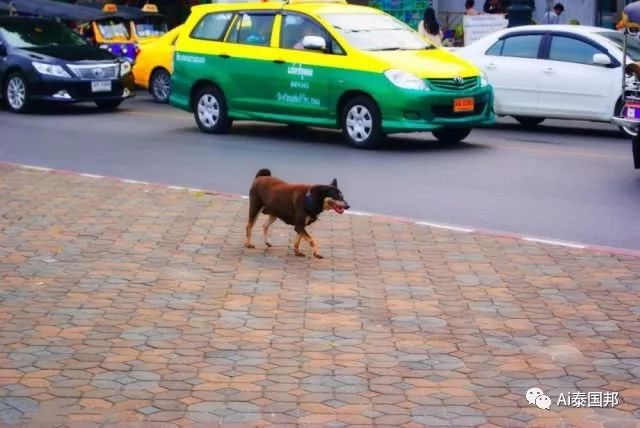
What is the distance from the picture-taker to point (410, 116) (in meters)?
15.6

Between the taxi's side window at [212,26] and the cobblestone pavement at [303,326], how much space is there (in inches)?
271

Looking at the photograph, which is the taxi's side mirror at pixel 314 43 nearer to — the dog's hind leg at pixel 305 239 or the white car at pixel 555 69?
the white car at pixel 555 69

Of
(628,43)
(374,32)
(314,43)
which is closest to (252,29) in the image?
(314,43)

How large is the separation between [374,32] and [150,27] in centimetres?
1104

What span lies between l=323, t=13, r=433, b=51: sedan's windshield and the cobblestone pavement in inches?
217

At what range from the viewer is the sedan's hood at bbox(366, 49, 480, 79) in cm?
1577

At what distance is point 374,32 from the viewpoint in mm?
16672

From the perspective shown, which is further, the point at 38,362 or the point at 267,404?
the point at 38,362

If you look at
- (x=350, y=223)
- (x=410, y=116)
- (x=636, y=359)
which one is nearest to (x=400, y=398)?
(x=636, y=359)

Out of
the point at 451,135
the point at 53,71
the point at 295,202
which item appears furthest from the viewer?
the point at 53,71

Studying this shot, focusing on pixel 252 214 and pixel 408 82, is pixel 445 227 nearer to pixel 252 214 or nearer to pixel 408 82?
pixel 252 214

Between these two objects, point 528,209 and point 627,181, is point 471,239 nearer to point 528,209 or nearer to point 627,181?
point 528,209

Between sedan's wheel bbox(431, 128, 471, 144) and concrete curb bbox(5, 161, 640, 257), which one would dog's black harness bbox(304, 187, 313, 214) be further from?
sedan's wheel bbox(431, 128, 471, 144)

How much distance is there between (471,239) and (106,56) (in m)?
12.8
